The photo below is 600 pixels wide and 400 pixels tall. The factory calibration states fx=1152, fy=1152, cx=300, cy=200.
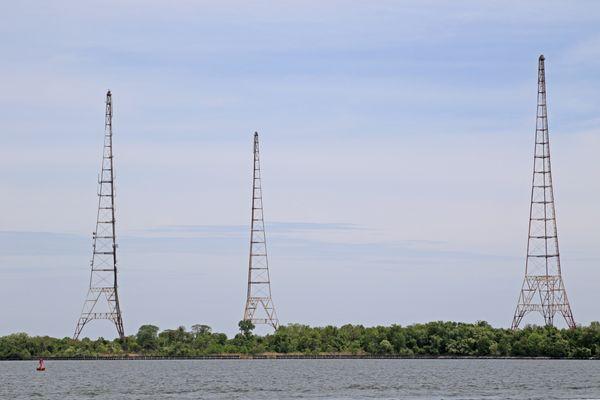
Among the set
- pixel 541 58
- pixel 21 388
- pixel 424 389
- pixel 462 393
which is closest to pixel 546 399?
pixel 462 393

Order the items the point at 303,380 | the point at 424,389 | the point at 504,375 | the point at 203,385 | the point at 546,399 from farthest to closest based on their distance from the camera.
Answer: the point at 504,375 < the point at 303,380 < the point at 203,385 < the point at 424,389 < the point at 546,399

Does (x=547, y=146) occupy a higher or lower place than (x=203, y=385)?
higher

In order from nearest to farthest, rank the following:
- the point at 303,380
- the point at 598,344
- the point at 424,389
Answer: the point at 424,389 < the point at 303,380 < the point at 598,344

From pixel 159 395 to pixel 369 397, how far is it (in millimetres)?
19217

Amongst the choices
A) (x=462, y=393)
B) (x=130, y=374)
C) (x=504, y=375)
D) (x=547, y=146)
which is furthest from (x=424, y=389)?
(x=547, y=146)

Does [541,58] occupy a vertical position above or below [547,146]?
above

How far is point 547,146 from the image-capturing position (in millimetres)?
173500

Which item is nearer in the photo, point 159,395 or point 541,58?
Result: point 159,395

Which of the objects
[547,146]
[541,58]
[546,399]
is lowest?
[546,399]

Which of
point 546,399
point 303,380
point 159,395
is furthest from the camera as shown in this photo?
point 303,380

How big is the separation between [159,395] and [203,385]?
17535mm

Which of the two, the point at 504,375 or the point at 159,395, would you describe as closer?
the point at 159,395

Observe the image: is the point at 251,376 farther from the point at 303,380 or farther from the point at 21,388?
the point at 21,388

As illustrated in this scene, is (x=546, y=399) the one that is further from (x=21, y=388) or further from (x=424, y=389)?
(x=21, y=388)
